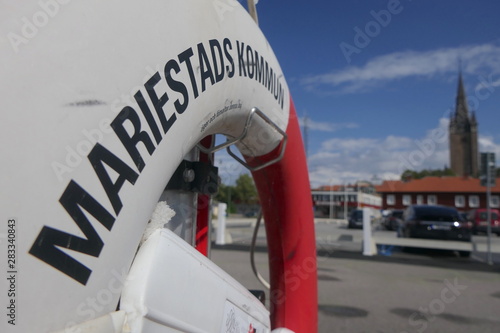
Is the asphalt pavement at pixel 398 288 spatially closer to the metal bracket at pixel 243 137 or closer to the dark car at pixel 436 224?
the dark car at pixel 436 224

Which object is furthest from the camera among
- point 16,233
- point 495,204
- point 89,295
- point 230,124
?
point 495,204

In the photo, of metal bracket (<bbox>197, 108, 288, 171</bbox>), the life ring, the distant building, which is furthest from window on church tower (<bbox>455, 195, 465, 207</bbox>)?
the life ring

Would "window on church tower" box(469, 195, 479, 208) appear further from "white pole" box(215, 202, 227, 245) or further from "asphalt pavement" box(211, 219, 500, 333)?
"white pole" box(215, 202, 227, 245)

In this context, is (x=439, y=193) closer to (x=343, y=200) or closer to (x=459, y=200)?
(x=459, y=200)

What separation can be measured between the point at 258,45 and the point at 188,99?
0.63 metres

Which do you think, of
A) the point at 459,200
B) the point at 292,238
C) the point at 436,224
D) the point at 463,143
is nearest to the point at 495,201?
the point at 459,200

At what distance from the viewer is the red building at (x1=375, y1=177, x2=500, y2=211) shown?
5200cm

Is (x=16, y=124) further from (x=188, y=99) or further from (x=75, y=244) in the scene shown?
(x=188, y=99)

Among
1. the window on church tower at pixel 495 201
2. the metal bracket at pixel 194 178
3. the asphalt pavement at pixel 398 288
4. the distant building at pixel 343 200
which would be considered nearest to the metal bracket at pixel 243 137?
the metal bracket at pixel 194 178

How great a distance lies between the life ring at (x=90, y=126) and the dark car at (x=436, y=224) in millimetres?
12392

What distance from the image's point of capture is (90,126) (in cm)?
82

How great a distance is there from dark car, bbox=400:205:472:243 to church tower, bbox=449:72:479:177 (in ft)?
271

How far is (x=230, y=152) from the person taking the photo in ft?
6.25

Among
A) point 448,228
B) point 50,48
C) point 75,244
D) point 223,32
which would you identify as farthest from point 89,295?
point 448,228
